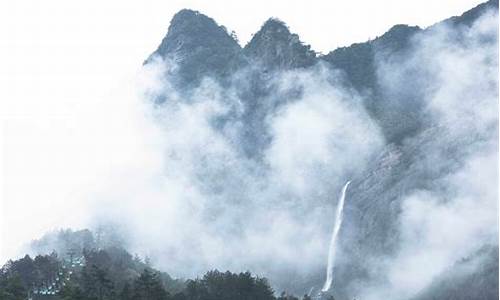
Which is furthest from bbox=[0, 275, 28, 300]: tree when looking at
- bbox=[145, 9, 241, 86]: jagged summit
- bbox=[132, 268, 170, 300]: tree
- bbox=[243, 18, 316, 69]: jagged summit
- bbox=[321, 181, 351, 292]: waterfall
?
bbox=[145, 9, 241, 86]: jagged summit

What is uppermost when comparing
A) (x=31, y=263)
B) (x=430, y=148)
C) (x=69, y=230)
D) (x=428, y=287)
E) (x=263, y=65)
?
(x=263, y=65)

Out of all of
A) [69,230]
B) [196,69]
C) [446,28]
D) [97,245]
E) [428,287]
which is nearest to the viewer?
[428,287]

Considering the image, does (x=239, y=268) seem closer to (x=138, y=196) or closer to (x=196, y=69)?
(x=138, y=196)

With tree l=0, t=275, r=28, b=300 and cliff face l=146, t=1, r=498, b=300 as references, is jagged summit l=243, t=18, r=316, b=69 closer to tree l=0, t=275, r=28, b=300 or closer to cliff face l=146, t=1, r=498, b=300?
cliff face l=146, t=1, r=498, b=300

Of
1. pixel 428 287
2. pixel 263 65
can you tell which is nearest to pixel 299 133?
pixel 263 65

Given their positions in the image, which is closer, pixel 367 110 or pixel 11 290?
pixel 11 290

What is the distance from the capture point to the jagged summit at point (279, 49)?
175375mm

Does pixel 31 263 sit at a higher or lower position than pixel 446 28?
lower

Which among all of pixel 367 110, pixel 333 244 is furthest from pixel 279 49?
pixel 333 244

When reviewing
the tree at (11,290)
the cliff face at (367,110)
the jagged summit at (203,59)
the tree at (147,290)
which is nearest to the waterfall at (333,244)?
the cliff face at (367,110)

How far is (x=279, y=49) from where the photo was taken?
584 feet

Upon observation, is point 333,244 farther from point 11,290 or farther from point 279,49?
point 11,290

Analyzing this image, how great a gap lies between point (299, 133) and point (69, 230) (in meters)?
48.7

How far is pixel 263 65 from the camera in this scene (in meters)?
180
